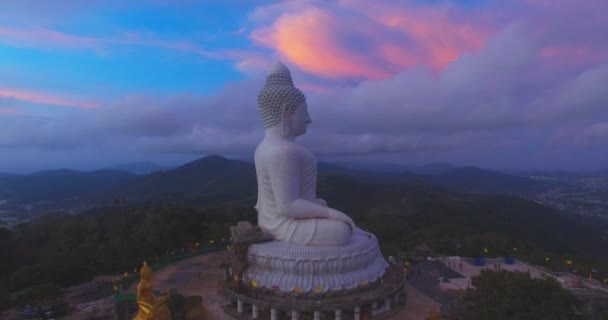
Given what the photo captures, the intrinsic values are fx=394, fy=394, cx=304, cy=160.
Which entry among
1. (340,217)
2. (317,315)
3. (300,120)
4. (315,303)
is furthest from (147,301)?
(300,120)

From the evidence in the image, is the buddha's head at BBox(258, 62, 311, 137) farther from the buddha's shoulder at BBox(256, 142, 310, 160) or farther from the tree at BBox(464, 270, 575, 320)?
the tree at BBox(464, 270, 575, 320)

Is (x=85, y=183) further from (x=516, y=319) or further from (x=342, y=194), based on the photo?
(x=516, y=319)

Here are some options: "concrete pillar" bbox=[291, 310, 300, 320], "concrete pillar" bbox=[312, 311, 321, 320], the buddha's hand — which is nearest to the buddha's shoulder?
the buddha's hand

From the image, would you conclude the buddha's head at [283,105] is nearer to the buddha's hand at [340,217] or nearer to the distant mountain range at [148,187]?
→ the buddha's hand at [340,217]

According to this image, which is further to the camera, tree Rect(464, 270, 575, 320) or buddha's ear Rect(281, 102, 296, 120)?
buddha's ear Rect(281, 102, 296, 120)

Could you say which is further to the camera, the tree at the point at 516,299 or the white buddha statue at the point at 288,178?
the white buddha statue at the point at 288,178

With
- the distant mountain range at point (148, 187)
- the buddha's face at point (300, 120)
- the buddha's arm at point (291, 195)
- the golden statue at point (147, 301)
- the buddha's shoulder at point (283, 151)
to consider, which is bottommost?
the distant mountain range at point (148, 187)

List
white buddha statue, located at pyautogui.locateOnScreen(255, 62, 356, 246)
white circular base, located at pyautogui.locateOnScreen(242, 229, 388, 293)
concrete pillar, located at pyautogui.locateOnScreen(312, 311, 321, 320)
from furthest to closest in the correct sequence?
white buddha statue, located at pyautogui.locateOnScreen(255, 62, 356, 246), white circular base, located at pyautogui.locateOnScreen(242, 229, 388, 293), concrete pillar, located at pyautogui.locateOnScreen(312, 311, 321, 320)

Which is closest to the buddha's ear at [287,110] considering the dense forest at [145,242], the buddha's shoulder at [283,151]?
the buddha's shoulder at [283,151]
